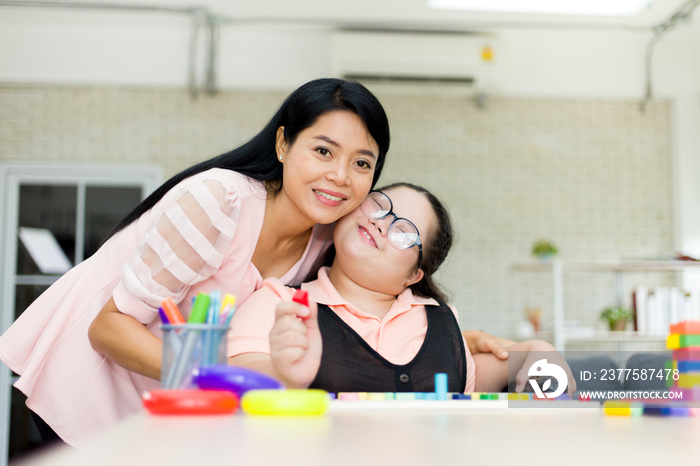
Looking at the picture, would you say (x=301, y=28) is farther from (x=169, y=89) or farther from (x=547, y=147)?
(x=547, y=147)

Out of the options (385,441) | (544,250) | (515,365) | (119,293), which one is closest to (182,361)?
(385,441)

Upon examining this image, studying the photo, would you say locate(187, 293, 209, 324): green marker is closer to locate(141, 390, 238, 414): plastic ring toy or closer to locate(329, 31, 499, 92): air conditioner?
locate(141, 390, 238, 414): plastic ring toy

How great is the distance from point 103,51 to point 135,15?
42 centimetres

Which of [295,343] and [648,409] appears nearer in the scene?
[648,409]

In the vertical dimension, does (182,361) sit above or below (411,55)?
below

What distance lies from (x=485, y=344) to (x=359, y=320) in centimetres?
34

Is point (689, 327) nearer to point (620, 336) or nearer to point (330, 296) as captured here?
point (330, 296)

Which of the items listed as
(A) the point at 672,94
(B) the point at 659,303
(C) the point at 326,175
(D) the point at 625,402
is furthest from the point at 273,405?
(A) the point at 672,94

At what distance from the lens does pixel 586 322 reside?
17.2 feet

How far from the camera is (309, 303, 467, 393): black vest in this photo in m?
1.36

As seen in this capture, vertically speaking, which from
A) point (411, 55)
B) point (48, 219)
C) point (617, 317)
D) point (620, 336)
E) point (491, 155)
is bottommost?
point (620, 336)

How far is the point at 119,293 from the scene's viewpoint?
1334 mm

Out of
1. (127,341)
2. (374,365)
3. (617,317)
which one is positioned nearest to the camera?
(127,341)

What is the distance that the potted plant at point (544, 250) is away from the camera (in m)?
4.77
